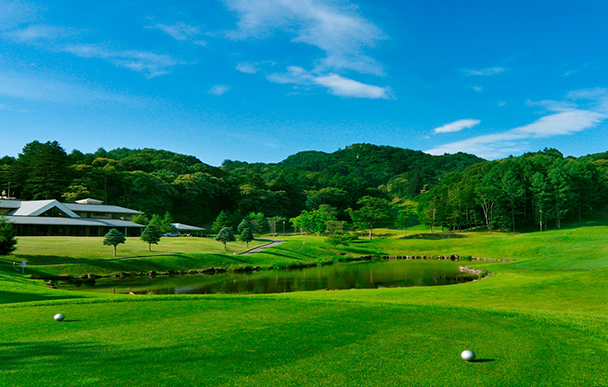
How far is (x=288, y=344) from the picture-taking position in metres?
6.68

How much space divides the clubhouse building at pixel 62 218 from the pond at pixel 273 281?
27616 mm

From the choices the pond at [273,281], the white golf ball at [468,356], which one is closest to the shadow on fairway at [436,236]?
the pond at [273,281]

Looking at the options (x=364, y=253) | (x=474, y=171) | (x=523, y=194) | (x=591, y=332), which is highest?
(x=474, y=171)

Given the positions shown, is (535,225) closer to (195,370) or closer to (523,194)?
(523,194)

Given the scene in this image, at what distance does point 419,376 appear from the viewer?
5.23m

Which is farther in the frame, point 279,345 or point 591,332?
point 591,332

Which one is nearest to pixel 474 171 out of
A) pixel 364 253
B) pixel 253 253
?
pixel 364 253

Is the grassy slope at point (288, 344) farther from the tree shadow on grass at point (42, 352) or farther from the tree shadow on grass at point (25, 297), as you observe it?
the tree shadow on grass at point (25, 297)

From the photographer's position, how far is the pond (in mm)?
26016

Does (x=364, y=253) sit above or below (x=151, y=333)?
below

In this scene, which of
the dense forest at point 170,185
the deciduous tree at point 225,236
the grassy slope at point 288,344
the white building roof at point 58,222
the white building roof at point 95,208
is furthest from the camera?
the dense forest at point 170,185

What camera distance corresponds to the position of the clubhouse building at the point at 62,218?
4931 cm

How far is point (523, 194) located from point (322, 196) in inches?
1800

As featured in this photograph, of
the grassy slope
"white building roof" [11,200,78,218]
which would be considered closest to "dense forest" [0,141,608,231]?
"white building roof" [11,200,78,218]
